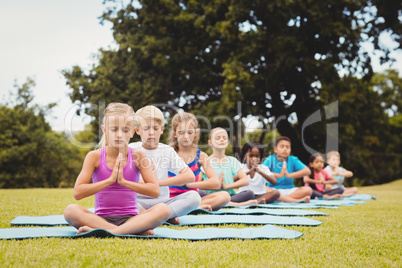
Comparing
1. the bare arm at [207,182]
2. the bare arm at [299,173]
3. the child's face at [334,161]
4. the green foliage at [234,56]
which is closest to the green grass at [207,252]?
the bare arm at [207,182]

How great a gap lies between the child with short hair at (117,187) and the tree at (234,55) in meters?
11.5

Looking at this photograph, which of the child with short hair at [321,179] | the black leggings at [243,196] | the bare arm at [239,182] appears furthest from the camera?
the child with short hair at [321,179]

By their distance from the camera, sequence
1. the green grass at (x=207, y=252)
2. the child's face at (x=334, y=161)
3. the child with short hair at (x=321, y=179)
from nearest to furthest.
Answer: the green grass at (x=207, y=252) → the child with short hair at (x=321, y=179) → the child's face at (x=334, y=161)

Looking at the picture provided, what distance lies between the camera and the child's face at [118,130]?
3455 mm

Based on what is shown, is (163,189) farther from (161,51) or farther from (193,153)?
(161,51)

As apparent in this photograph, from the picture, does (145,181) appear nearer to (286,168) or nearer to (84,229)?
(84,229)

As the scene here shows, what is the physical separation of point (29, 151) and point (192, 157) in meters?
27.5

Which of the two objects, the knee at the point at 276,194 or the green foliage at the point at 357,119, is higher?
the green foliage at the point at 357,119

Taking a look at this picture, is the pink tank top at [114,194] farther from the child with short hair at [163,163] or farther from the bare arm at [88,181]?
the child with short hair at [163,163]

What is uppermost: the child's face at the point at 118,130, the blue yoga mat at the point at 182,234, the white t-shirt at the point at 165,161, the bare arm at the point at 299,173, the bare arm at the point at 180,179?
the child's face at the point at 118,130

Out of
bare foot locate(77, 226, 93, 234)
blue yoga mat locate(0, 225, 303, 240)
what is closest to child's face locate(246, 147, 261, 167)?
blue yoga mat locate(0, 225, 303, 240)

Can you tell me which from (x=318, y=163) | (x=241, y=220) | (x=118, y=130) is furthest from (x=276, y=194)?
(x=118, y=130)

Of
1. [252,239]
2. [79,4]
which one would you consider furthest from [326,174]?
[79,4]

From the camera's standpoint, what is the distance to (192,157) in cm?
571
